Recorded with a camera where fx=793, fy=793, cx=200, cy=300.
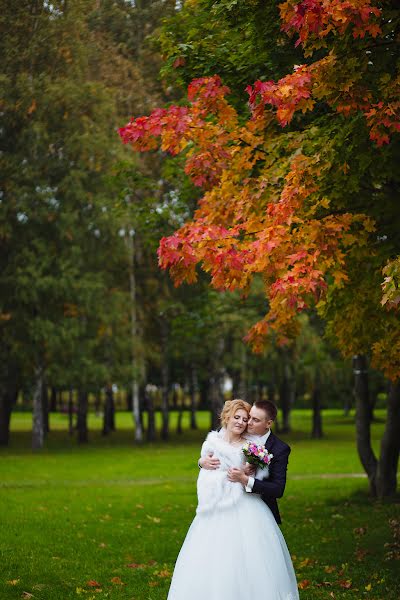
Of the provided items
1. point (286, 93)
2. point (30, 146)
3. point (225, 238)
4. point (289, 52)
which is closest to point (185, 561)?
point (225, 238)

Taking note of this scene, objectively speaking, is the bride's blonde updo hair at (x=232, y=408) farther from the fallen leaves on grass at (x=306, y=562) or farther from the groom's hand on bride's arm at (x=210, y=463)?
the fallen leaves on grass at (x=306, y=562)

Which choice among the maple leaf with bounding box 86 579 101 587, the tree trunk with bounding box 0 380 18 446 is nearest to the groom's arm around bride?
A: the maple leaf with bounding box 86 579 101 587

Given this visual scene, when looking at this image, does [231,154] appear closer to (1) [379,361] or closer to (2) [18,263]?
(1) [379,361]

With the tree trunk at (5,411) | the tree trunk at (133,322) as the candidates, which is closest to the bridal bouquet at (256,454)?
the tree trunk at (133,322)

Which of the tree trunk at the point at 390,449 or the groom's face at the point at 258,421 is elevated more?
the groom's face at the point at 258,421

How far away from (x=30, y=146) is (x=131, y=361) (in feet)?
39.4

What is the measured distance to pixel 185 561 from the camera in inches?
246

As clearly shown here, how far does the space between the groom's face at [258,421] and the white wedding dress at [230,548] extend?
0.68ft

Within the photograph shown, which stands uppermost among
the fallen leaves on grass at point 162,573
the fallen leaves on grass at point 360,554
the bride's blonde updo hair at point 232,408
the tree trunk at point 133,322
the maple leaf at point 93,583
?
the tree trunk at point 133,322

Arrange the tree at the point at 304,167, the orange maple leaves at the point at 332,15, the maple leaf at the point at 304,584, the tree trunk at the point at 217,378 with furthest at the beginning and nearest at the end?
the tree trunk at the point at 217,378 → the maple leaf at the point at 304,584 → the tree at the point at 304,167 → the orange maple leaves at the point at 332,15

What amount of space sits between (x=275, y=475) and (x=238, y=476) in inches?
12.1

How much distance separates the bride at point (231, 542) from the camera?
19.7 feet

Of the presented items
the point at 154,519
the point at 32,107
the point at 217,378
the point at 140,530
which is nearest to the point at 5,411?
the point at 217,378

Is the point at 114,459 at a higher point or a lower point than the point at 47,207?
lower
